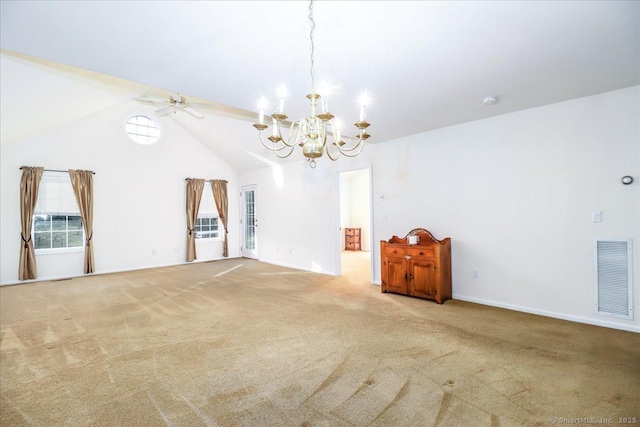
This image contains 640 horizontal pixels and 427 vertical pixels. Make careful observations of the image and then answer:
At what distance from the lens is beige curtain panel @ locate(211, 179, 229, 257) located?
8.16 meters

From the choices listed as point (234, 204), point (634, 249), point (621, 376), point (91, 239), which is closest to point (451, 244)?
point (634, 249)

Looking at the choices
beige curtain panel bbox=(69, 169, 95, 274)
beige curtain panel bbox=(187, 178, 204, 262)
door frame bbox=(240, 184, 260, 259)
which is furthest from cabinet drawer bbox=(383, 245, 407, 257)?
beige curtain panel bbox=(69, 169, 95, 274)

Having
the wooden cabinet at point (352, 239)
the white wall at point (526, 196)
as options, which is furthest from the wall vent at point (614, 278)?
the wooden cabinet at point (352, 239)

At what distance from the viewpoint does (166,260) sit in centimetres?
738

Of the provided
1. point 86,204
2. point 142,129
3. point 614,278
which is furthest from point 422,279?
point 142,129

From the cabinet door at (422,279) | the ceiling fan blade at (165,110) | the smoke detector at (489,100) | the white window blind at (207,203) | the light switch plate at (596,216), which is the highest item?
the ceiling fan blade at (165,110)

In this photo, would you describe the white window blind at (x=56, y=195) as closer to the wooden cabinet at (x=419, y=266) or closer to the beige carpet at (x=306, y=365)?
the beige carpet at (x=306, y=365)

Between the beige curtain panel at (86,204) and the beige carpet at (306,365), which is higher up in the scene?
the beige curtain panel at (86,204)

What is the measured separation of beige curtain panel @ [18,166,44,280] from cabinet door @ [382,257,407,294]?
6.46m

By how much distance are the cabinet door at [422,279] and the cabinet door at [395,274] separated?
111mm

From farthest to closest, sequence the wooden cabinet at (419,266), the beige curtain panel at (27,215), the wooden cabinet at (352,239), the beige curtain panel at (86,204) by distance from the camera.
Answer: the wooden cabinet at (352,239), the beige curtain panel at (86,204), the beige curtain panel at (27,215), the wooden cabinet at (419,266)

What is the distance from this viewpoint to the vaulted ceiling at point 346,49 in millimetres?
1914

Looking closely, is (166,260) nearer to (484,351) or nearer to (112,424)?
(112,424)

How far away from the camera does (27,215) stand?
222 inches
